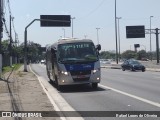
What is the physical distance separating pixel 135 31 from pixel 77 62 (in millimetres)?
54669

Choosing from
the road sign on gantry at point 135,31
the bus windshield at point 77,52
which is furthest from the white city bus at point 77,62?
the road sign on gantry at point 135,31

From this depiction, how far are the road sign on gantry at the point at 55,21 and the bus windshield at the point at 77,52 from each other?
2765 centimetres

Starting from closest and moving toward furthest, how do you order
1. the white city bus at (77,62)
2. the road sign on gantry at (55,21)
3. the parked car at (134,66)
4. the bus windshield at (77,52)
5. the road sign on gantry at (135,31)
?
the white city bus at (77,62), the bus windshield at (77,52), the parked car at (134,66), the road sign on gantry at (55,21), the road sign on gantry at (135,31)

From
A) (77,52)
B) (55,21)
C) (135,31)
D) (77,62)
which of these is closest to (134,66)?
(55,21)

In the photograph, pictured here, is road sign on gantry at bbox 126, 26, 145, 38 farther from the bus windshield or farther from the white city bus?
the bus windshield

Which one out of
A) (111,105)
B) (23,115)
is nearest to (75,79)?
(111,105)

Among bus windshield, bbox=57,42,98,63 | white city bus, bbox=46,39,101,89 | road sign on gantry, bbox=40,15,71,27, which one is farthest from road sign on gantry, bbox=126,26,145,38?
bus windshield, bbox=57,42,98,63

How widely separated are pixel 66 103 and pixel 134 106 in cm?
307

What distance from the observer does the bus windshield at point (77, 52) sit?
73.9 feet

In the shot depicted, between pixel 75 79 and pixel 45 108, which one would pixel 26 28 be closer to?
pixel 75 79

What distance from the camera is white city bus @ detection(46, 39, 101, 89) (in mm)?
22297

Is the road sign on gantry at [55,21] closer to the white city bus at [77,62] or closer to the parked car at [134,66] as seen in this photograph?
the parked car at [134,66]

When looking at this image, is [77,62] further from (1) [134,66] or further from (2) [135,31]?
(2) [135,31]

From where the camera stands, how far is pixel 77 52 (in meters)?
22.9
